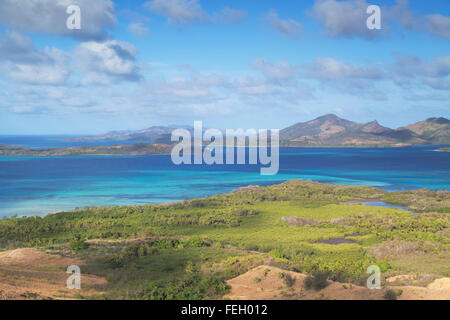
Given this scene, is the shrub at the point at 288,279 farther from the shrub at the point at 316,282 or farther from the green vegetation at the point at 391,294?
the green vegetation at the point at 391,294

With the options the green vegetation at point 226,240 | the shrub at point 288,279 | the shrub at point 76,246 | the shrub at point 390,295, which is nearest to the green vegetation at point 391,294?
the shrub at point 390,295

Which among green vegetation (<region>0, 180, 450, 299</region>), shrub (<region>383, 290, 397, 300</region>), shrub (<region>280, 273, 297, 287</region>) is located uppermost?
shrub (<region>383, 290, 397, 300</region>)

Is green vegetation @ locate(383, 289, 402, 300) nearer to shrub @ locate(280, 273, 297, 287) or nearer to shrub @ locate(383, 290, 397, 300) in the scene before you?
shrub @ locate(383, 290, 397, 300)

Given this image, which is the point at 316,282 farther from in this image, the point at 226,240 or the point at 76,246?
the point at 76,246

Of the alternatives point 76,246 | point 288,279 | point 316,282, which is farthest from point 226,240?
point 316,282

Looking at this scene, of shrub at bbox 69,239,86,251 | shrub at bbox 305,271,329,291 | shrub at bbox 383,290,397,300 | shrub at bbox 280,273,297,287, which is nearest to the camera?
shrub at bbox 383,290,397,300

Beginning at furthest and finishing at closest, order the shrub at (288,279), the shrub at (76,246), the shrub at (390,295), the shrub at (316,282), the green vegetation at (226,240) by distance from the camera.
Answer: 1. the shrub at (76,246)
2. the green vegetation at (226,240)
3. the shrub at (288,279)
4. the shrub at (316,282)
5. the shrub at (390,295)

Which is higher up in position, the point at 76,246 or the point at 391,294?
the point at 391,294

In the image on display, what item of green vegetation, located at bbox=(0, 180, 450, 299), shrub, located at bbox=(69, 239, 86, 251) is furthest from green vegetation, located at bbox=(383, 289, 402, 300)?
shrub, located at bbox=(69, 239, 86, 251)
